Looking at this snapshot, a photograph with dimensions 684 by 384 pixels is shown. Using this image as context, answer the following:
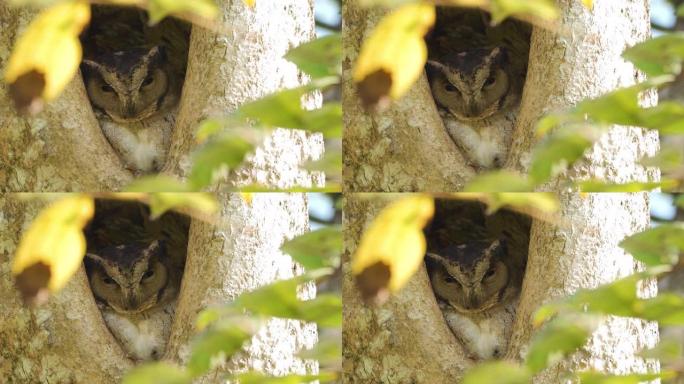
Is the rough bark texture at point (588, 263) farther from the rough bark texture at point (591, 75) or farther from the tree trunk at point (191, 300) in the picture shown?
the tree trunk at point (191, 300)

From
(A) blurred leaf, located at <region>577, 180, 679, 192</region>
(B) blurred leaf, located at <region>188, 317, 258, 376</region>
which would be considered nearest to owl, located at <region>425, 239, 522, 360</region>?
(A) blurred leaf, located at <region>577, 180, 679, 192</region>

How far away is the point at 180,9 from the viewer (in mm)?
2076

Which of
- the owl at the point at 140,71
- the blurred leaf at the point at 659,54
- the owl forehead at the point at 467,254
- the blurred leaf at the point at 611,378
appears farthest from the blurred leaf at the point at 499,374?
the owl at the point at 140,71

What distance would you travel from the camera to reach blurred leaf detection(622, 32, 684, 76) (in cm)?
203

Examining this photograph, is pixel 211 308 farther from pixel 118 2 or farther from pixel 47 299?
pixel 118 2

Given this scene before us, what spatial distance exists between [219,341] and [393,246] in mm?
456

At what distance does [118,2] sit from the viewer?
6.86 ft

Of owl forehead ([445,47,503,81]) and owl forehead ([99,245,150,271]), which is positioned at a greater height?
owl forehead ([445,47,503,81])

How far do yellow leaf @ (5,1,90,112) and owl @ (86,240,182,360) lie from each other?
1.31 ft

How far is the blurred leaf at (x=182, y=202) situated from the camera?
206 cm

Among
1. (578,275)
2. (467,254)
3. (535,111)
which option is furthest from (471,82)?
(578,275)

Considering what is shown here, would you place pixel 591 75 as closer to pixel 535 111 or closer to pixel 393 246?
pixel 535 111

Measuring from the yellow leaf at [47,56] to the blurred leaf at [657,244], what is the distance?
1.34m

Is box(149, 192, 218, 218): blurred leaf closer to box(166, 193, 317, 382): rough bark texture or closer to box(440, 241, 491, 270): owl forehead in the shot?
box(166, 193, 317, 382): rough bark texture
